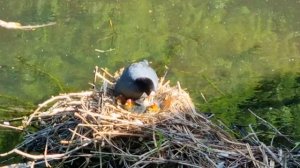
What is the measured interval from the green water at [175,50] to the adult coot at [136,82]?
1.06m

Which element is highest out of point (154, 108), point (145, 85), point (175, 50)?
point (145, 85)

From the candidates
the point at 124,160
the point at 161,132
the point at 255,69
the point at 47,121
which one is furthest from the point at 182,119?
the point at 255,69

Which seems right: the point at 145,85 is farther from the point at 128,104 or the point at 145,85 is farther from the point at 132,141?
the point at 132,141

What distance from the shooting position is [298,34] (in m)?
8.92

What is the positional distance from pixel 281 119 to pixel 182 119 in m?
1.68

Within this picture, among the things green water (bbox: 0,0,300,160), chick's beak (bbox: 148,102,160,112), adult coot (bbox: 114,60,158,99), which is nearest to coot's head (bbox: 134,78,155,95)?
adult coot (bbox: 114,60,158,99)

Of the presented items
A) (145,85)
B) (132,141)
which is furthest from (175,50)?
(132,141)

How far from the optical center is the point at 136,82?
504 cm

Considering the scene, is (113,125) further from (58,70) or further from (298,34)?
(298,34)

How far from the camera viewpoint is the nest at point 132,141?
4.59 metres

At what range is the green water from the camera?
21.3 feet

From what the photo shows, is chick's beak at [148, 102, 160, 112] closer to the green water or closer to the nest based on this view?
the nest

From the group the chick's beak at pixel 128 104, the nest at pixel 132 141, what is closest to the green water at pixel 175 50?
the nest at pixel 132 141

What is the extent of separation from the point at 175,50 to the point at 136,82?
2974 millimetres
